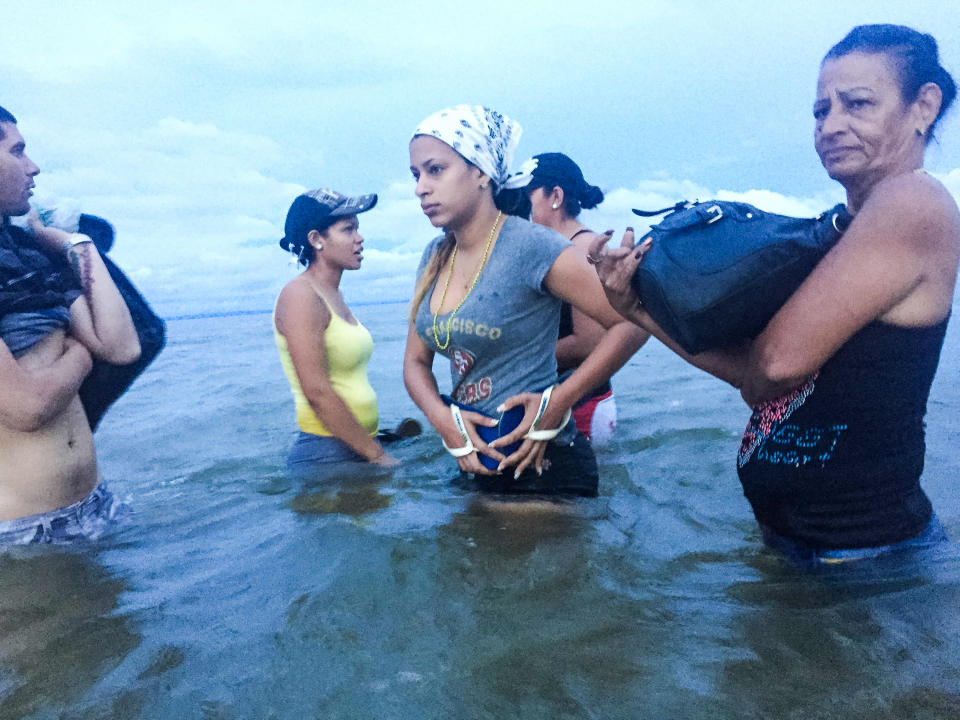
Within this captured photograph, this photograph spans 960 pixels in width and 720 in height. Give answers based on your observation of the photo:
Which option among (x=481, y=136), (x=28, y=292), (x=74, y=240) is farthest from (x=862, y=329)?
(x=74, y=240)

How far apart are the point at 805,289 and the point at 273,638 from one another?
1819 millimetres

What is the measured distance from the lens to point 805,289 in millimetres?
1651

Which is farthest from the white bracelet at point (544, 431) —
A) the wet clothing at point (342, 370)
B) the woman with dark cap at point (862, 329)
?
the wet clothing at point (342, 370)

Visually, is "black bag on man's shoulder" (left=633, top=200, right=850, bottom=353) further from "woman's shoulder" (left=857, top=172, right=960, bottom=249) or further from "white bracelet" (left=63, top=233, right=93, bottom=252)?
"white bracelet" (left=63, top=233, right=93, bottom=252)

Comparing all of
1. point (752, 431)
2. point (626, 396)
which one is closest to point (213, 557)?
point (752, 431)

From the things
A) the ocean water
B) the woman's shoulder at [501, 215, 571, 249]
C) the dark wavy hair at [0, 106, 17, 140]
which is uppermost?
the dark wavy hair at [0, 106, 17, 140]

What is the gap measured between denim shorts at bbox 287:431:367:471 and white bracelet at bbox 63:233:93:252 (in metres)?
1.60

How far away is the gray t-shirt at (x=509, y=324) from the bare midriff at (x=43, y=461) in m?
1.57

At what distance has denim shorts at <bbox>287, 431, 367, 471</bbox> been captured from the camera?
3871mm

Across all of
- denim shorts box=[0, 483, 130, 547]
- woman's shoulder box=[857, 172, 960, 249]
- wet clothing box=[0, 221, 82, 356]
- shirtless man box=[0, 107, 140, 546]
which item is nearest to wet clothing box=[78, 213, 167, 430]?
shirtless man box=[0, 107, 140, 546]

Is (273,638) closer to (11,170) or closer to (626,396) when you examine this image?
(11,170)

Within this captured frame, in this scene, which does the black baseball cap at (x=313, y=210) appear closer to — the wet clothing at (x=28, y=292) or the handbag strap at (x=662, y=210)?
the wet clothing at (x=28, y=292)

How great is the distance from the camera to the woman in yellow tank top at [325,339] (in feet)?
12.0

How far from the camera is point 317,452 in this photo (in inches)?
152
